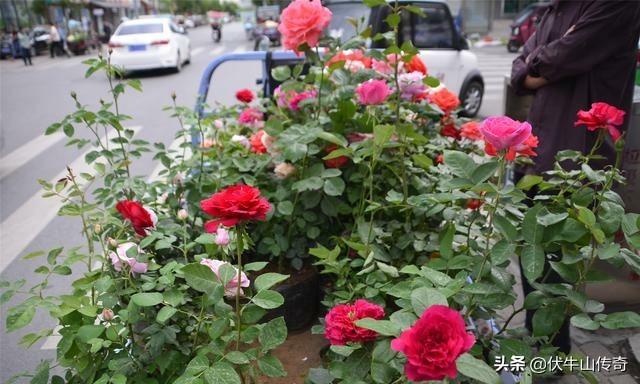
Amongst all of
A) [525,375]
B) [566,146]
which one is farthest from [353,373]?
→ [566,146]

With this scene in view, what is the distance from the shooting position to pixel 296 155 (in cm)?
167

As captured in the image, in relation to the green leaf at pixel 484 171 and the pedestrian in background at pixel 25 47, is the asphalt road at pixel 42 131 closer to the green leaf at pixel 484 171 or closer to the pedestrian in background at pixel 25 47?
the pedestrian in background at pixel 25 47

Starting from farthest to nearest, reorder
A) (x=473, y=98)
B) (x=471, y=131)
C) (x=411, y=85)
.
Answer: (x=473, y=98) → (x=471, y=131) → (x=411, y=85)

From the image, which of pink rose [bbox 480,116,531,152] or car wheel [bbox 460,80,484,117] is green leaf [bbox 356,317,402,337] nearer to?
pink rose [bbox 480,116,531,152]

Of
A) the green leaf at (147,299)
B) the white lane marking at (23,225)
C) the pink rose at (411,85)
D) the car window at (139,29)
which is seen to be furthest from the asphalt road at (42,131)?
the pink rose at (411,85)

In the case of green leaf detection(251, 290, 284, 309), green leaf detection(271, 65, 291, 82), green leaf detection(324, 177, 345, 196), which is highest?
green leaf detection(271, 65, 291, 82)

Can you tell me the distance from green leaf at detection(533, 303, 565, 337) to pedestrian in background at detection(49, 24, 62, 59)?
828 inches

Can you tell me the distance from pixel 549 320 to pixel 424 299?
0.44 m

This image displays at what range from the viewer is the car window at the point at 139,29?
13.2 meters

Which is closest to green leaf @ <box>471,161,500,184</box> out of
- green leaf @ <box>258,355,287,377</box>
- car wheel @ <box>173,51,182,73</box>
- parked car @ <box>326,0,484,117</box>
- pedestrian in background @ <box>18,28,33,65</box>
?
green leaf @ <box>258,355,287,377</box>

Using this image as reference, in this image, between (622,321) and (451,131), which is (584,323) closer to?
(622,321)

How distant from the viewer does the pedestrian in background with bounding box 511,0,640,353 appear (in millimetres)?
1979

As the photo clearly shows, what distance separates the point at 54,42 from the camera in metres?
18.9

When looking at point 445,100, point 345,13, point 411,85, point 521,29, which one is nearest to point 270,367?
point 411,85
